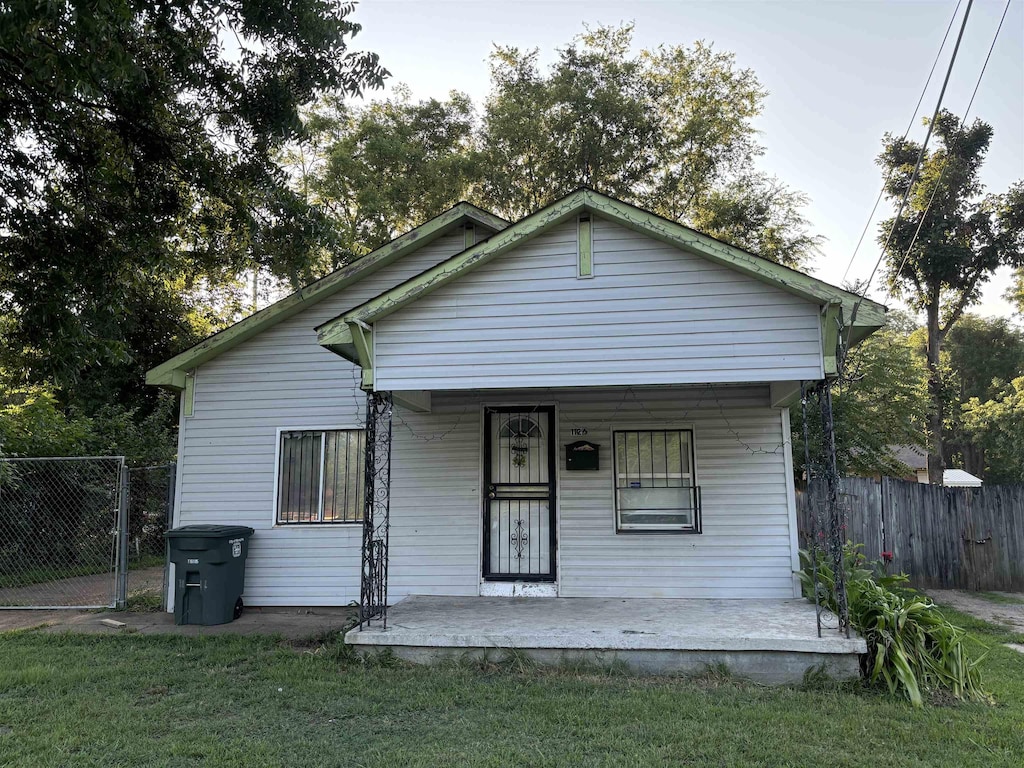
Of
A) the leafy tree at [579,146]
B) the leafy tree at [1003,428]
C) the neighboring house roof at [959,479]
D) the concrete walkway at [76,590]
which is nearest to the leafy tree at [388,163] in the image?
the leafy tree at [579,146]

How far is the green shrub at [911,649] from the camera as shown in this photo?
203 inches

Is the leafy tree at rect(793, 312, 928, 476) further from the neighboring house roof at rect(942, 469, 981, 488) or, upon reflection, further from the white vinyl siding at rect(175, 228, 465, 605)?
the white vinyl siding at rect(175, 228, 465, 605)

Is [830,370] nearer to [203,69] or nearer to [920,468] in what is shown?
[203,69]

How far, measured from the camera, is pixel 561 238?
6.38 m

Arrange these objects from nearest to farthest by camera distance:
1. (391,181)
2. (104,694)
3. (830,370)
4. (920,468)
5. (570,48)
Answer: (104,694), (830,370), (391,181), (570,48), (920,468)

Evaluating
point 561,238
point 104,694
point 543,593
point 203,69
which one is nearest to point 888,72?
point 561,238

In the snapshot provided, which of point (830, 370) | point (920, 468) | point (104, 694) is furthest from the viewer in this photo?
point (920, 468)

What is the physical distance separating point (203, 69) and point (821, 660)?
8.94 m

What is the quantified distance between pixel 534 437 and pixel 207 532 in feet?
13.0

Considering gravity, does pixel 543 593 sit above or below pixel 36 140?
below

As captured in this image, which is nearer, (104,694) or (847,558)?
(104,694)

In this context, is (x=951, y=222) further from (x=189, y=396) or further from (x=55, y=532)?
(x=55, y=532)

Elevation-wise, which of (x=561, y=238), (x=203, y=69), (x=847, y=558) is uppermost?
(x=203, y=69)

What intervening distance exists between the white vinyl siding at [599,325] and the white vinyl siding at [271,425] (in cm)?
255
